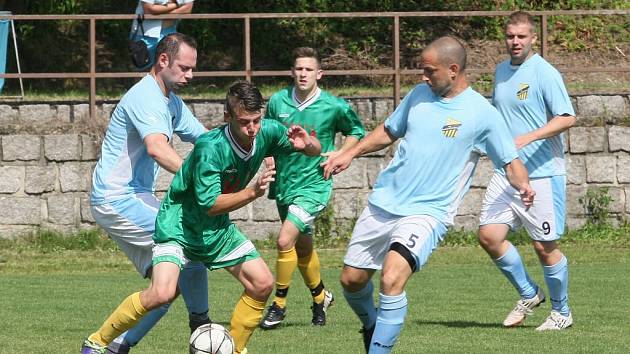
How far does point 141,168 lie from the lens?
338 inches

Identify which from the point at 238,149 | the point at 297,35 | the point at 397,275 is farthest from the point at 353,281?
the point at 297,35

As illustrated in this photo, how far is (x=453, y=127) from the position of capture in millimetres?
8172

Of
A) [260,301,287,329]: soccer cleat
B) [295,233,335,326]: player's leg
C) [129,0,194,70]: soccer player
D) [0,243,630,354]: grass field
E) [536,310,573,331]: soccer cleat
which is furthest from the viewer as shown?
[129,0,194,70]: soccer player

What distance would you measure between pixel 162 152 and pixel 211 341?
127cm

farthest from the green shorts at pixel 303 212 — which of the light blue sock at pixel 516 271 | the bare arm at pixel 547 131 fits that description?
the bare arm at pixel 547 131

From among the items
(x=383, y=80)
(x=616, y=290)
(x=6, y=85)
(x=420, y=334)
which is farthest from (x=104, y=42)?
(x=420, y=334)

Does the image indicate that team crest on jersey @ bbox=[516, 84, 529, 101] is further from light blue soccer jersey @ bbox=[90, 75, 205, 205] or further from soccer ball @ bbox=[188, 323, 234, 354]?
soccer ball @ bbox=[188, 323, 234, 354]

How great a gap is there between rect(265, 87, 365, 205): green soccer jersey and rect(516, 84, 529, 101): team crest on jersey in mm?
1424

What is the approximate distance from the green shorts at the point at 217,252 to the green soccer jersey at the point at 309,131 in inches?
108

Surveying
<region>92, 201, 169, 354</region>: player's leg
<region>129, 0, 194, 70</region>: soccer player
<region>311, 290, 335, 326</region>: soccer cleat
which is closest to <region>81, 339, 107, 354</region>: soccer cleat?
<region>92, 201, 169, 354</region>: player's leg

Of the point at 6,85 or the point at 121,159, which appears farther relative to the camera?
the point at 6,85

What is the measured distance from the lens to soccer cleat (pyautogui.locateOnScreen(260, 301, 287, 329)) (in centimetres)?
1018

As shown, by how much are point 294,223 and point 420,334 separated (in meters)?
1.45

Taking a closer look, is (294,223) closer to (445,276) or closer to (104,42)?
(445,276)
